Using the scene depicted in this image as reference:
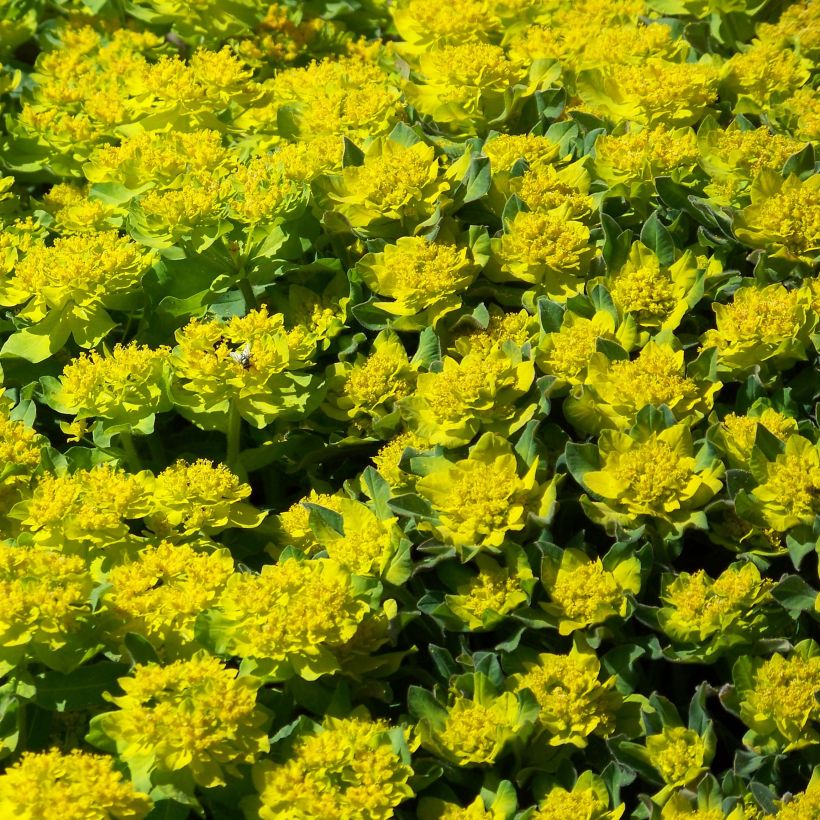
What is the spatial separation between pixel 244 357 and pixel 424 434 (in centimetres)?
39

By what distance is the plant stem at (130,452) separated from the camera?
7.95 feet

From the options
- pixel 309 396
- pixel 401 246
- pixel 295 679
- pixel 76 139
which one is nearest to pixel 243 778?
pixel 295 679

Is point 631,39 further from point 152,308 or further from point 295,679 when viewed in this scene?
point 295,679

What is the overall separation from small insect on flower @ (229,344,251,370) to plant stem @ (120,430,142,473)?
0.27 metres

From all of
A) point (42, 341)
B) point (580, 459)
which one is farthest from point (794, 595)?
point (42, 341)

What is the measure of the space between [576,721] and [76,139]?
6.39 ft

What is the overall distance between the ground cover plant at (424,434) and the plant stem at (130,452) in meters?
0.04

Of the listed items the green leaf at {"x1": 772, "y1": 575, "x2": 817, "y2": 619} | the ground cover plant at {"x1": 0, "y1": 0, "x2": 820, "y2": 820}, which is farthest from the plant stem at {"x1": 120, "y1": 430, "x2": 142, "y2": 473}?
the green leaf at {"x1": 772, "y1": 575, "x2": 817, "y2": 619}

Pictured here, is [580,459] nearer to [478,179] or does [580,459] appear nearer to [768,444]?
[768,444]

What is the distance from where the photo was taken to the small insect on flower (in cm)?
234

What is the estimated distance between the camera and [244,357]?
236 centimetres

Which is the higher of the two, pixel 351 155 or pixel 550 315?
pixel 351 155

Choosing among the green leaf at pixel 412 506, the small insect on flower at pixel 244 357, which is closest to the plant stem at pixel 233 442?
the small insect on flower at pixel 244 357

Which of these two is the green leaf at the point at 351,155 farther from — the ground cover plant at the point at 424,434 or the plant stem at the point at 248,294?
the plant stem at the point at 248,294
